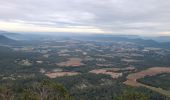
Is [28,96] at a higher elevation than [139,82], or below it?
higher

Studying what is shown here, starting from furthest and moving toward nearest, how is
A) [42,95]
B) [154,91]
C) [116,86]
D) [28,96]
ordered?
[116,86]
[154,91]
[28,96]
[42,95]

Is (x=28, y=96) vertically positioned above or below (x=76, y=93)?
above

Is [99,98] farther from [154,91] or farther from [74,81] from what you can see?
[74,81]

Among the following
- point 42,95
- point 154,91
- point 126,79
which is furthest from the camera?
point 126,79

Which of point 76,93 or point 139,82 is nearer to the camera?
point 76,93

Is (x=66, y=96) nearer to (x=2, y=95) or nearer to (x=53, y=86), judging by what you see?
(x=53, y=86)

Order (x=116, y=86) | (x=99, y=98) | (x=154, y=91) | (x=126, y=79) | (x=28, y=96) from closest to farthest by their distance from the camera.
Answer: (x=28, y=96), (x=99, y=98), (x=154, y=91), (x=116, y=86), (x=126, y=79)

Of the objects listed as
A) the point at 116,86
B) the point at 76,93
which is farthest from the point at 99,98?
the point at 116,86

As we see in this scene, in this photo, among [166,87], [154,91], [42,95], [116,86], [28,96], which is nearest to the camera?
[42,95]

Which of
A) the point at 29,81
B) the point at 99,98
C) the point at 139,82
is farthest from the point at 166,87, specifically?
→ the point at 29,81
